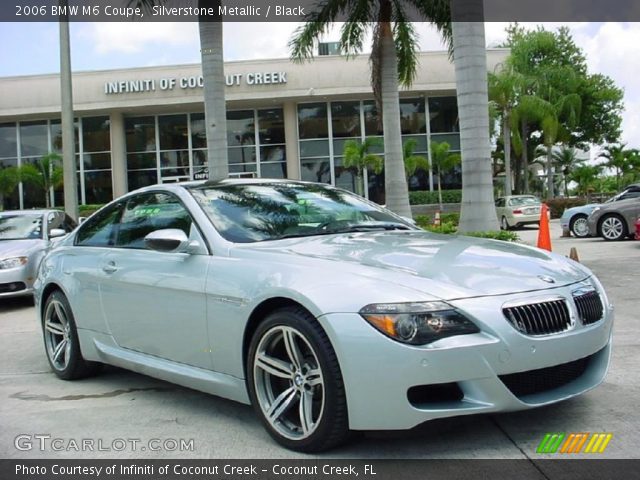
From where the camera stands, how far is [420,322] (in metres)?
3.05

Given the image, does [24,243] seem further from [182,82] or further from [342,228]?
[182,82]

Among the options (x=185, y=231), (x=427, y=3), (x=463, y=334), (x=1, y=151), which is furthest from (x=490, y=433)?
(x=1, y=151)

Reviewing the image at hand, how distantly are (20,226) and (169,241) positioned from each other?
7.69m

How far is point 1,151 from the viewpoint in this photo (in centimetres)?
3509

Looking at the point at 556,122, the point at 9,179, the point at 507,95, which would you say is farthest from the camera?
the point at 556,122

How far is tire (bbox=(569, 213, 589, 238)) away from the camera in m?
17.9

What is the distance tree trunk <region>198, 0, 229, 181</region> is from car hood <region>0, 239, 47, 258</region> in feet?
10.8

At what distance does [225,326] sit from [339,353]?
2.86 feet

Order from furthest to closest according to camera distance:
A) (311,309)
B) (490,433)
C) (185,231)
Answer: (185,231) → (490,433) → (311,309)

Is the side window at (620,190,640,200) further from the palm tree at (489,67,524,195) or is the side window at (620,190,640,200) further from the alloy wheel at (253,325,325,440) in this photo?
the alloy wheel at (253,325,325,440)

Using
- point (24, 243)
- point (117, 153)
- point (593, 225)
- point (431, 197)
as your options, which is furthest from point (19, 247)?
point (117, 153)

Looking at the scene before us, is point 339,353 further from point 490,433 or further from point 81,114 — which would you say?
point 81,114

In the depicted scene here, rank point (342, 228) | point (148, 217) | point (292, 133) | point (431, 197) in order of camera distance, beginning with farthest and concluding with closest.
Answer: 1. point (292, 133)
2. point (431, 197)
3. point (148, 217)
4. point (342, 228)

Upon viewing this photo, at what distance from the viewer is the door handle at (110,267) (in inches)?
185
